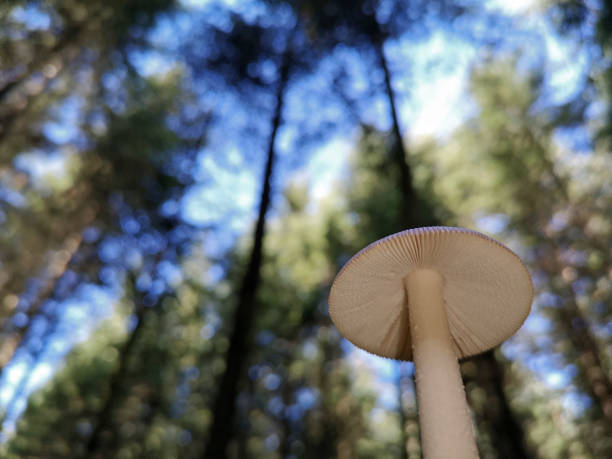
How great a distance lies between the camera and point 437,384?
4.60 feet

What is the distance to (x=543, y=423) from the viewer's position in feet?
41.0

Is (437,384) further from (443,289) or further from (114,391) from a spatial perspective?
(114,391)

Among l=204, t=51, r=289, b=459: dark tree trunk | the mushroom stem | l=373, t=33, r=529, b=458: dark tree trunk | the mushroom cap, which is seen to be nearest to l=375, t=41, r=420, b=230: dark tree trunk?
l=373, t=33, r=529, b=458: dark tree trunk

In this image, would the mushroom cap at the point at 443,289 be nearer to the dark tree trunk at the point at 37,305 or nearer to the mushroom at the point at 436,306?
the mushroom at the point at 436,306

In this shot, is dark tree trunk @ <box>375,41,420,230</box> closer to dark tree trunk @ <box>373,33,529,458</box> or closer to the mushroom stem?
dark tree trunk @ <box>373,33,529,458</box>

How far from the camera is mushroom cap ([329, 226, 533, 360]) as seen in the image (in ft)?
5.06

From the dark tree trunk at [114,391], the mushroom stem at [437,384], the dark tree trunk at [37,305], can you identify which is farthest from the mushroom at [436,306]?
the dark tree trunk at [37,305]

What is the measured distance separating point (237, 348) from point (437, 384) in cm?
354

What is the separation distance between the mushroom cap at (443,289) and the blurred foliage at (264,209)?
129 inches

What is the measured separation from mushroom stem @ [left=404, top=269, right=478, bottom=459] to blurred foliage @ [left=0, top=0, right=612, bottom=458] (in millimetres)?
3545

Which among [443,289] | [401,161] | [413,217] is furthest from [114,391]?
[443,289]

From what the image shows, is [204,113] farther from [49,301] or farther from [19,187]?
[49,301]

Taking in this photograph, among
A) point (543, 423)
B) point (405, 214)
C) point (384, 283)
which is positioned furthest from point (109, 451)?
point (543, 423)

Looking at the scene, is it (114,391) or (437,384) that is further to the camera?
(114,391)
